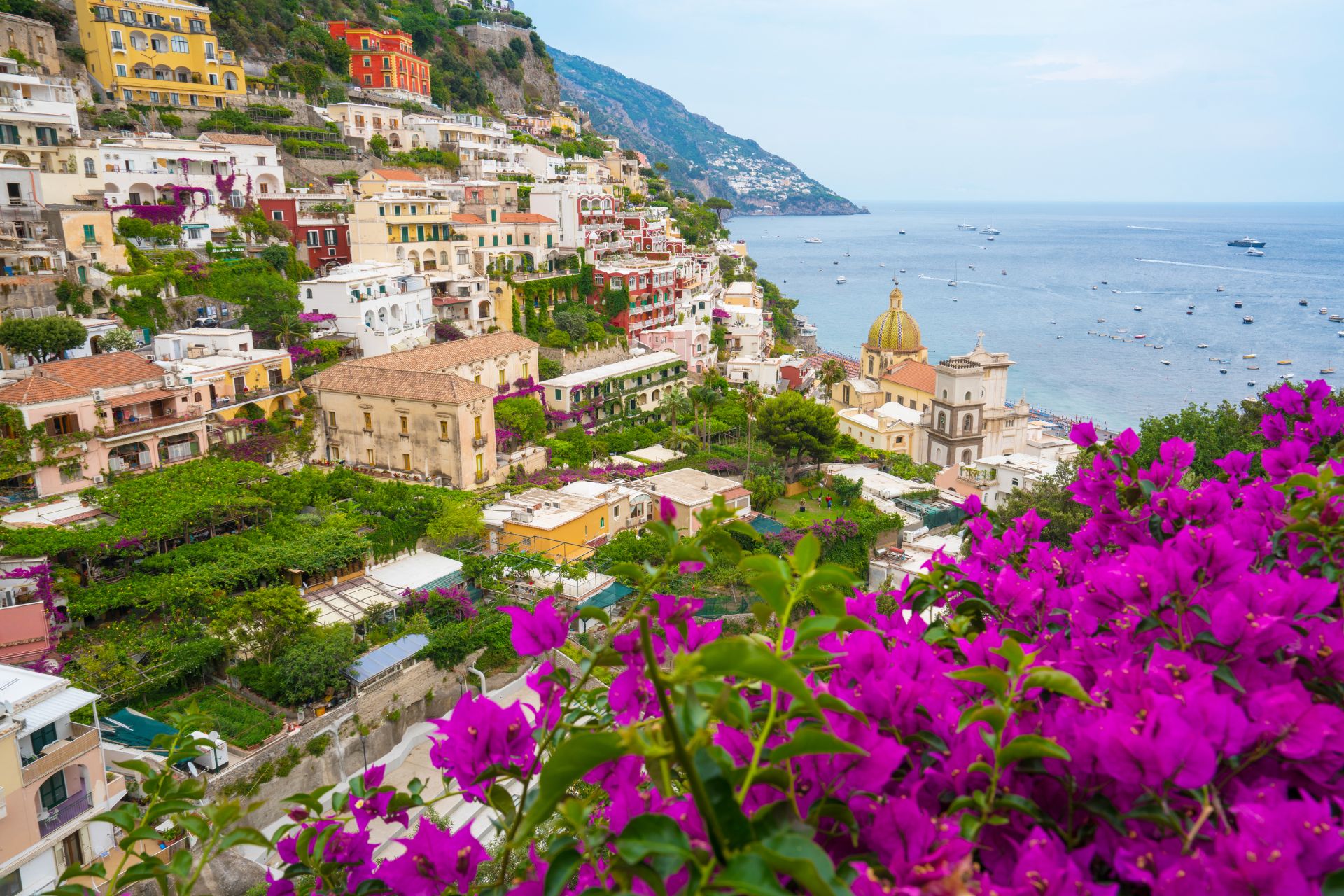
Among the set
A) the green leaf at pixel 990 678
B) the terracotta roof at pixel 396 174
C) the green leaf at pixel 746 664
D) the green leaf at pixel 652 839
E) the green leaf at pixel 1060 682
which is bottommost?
the green leaf at pixel 652 839

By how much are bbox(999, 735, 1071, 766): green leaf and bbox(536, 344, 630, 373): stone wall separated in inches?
1205

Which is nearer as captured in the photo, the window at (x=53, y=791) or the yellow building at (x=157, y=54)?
the window at (x=53, y=791)

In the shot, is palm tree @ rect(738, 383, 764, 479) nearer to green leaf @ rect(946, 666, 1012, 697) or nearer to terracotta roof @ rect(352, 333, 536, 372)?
terracotta roof @ rect(352, 333, 536, 372)

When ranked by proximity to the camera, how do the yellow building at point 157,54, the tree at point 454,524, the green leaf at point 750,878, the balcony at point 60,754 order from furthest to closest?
the yellow building at point 157,54 < the tree at point 454,524 < the balcony at point 60,754 < the green leaf at point 750,878

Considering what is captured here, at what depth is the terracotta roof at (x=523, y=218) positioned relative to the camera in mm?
37312

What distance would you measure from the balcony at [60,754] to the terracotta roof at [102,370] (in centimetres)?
1090

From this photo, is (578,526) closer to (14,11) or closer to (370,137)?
(370,137)

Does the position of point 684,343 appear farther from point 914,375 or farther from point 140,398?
point 140,398

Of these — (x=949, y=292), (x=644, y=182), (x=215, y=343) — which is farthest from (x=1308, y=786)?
(x=949, y=292)

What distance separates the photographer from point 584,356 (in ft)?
116

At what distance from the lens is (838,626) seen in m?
1.90

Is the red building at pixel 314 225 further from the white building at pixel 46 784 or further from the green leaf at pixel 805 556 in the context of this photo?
the green leaf at pixel 805 556

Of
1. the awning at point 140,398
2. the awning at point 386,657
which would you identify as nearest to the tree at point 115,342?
the awning at point 140,398

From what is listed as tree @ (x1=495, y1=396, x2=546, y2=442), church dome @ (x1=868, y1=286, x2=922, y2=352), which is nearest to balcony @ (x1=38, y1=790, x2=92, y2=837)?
tree @ (x1=495, y1=396, x2=546, y2=442)
